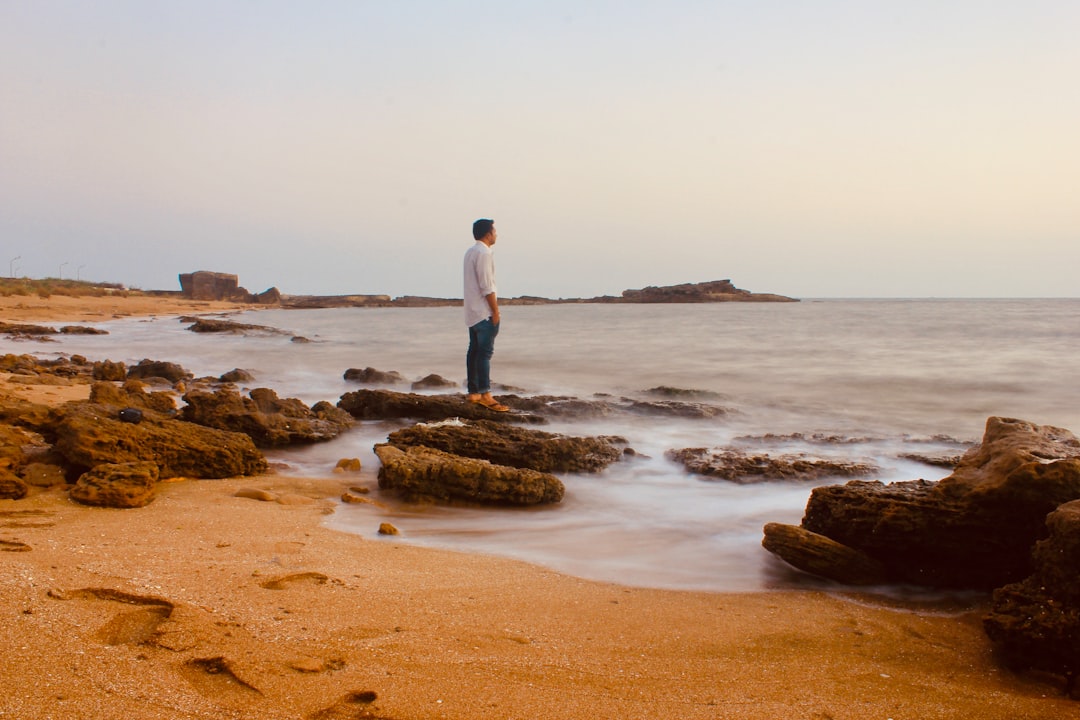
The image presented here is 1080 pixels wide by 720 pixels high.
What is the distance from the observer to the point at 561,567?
3.78m

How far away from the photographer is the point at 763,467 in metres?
6.02

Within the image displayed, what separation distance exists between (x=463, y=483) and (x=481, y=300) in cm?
296

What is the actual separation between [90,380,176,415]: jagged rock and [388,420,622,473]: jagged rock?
258 cm

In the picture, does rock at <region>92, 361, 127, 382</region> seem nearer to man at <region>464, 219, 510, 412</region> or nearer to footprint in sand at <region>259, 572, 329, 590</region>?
man at <region>464, 219, 510, 412</region>

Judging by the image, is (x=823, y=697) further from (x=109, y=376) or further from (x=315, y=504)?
(x=109, y=376)

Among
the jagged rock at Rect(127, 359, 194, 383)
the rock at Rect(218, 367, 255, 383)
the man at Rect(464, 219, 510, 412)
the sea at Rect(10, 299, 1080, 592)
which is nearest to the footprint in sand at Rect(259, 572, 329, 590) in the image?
the sea at Rect(10, 299, 1080, 592)

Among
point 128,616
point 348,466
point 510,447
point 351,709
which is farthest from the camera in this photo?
point 510,447

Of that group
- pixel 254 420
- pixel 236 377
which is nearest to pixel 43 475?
pixel 254 420

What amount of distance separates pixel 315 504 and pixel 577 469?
213 centimetres

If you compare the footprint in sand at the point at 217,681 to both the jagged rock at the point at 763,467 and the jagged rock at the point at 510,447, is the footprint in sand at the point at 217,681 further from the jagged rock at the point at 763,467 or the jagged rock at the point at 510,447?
the jagged rock at the point at 763,467

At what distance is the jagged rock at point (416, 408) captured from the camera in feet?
25.0

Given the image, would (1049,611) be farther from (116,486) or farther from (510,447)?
(116,486)

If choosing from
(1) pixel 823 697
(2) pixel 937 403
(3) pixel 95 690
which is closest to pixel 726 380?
(2) pixel 937 403

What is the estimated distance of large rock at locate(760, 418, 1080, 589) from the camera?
135 inches
